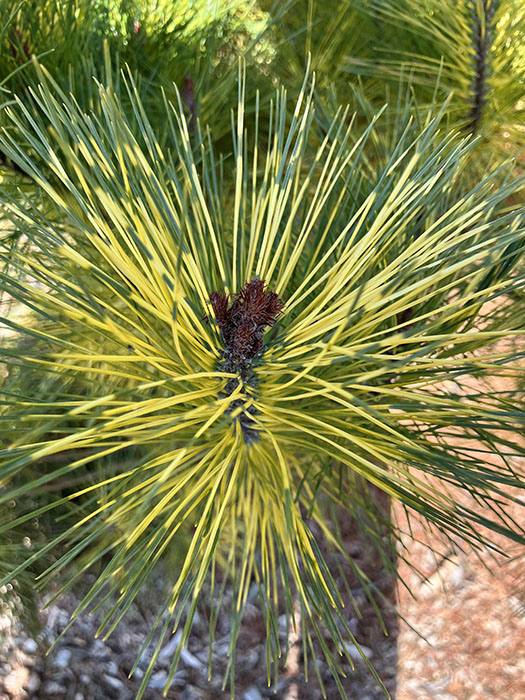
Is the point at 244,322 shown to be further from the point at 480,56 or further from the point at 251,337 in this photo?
the point at 480,56

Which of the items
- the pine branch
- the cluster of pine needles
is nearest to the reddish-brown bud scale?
the cluster of pine needles

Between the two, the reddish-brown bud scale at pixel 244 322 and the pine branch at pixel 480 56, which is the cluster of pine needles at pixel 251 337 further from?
the pine branch at pixel 480 56

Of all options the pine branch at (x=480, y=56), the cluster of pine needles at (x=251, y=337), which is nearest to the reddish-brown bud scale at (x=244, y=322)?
the cluster of pine needles at (x=251, y=337)

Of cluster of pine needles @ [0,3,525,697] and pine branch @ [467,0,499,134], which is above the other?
pine branch @ [467,0,499,134]

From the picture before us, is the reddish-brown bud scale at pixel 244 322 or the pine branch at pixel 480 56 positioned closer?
the reddish-brown bud scale at pixel 244 322

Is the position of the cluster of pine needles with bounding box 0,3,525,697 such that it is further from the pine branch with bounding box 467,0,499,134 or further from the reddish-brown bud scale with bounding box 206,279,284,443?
the pine branch with bounding box 467,0,499,134

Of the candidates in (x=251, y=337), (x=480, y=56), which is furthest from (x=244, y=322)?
(x=480, y=56)

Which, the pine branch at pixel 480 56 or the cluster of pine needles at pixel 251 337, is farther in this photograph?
the pine branch at pixel 480 56

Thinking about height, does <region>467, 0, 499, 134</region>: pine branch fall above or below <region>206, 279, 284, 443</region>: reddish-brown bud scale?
above

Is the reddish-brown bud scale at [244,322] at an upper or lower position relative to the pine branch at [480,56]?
lower

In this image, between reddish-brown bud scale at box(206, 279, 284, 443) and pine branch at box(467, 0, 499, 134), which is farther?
pine branch at box(467, 0, 499, 134)

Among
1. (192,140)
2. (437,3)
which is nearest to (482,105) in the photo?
(437,3)

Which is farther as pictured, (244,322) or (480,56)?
(480,56)
